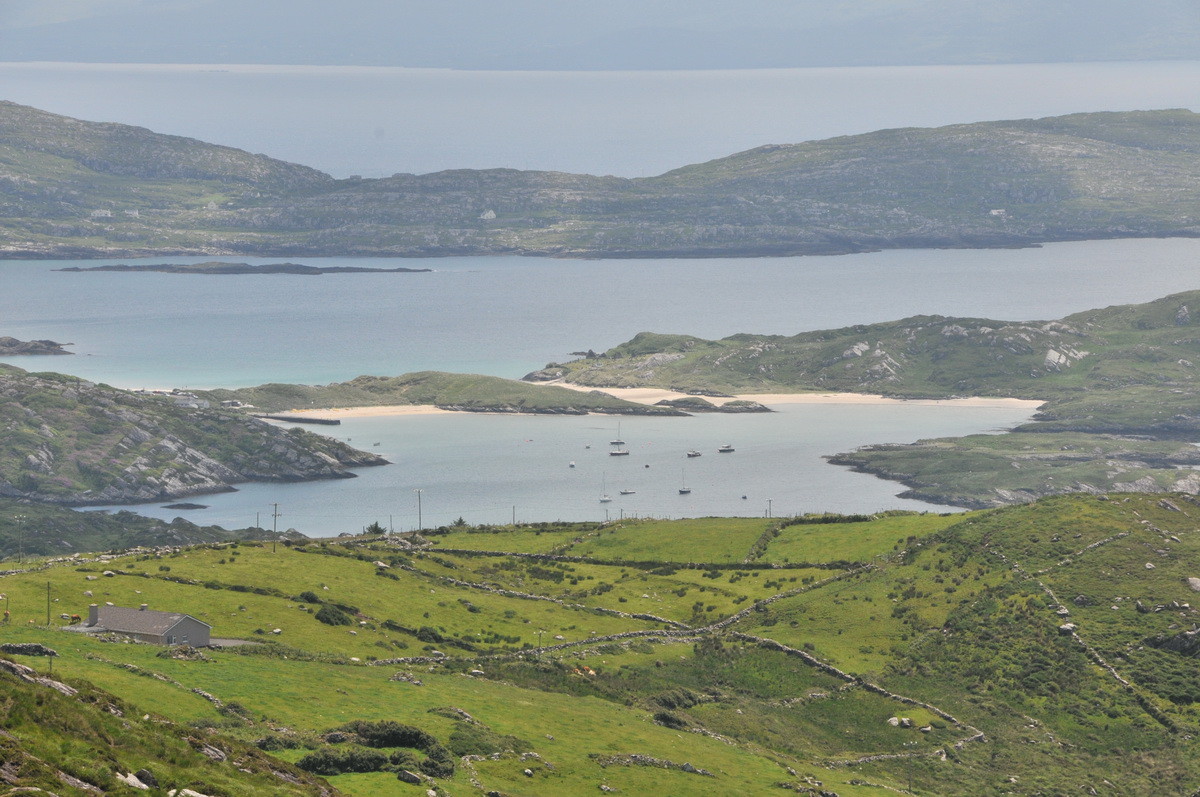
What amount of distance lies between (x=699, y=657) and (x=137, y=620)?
27342 mm

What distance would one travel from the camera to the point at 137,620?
6475 centimetres

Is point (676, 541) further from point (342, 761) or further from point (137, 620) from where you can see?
point (342, 761)

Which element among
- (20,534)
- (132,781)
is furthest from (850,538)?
(20,534)

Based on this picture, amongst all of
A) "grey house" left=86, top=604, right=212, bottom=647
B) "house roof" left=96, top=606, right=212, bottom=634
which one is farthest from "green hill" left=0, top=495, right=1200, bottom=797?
"house roof" left=96, top=606, right=212, bottom=634

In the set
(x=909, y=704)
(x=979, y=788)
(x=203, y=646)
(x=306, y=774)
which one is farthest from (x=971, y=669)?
(x=306, y=774)

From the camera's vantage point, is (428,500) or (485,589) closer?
(485,589)

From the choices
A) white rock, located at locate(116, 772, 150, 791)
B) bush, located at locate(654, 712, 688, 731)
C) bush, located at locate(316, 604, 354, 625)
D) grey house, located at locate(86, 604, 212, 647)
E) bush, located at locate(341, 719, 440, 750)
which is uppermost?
white rock, located at locate(116, 772, 150, 791)

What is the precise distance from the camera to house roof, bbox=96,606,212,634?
2514 inches

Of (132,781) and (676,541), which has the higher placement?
(132,781)

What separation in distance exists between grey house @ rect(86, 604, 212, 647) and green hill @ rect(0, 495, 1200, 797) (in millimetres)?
1857

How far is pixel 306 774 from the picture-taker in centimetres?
4506

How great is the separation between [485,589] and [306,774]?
4528 cm

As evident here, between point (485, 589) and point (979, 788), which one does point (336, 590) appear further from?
point (979, 788)

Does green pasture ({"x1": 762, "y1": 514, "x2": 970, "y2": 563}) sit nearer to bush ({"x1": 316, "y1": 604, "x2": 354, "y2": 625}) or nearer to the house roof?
bush ({"x1": 316, "y1": 604, "x2": 354, "y2": 625})
